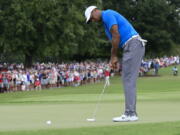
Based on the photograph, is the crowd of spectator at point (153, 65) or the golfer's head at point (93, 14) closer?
the golfer's head at point (93, 14)

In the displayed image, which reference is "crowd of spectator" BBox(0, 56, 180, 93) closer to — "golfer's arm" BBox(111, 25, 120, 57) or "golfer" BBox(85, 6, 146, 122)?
"golfer" BBox(85, 6, 146, 122)

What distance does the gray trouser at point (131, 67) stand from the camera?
980 cm

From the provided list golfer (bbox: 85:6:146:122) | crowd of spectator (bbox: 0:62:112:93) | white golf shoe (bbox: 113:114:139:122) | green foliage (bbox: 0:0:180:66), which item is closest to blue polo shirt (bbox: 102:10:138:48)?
golfer (bbox: 85:6:146:122)

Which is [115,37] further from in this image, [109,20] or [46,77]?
[46,77]

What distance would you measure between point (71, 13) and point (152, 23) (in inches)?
847

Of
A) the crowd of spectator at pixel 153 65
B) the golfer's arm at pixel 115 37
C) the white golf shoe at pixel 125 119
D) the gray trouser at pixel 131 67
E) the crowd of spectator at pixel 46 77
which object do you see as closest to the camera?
the golfer's arm at pixel 115 37

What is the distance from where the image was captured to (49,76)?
42906 millimetres

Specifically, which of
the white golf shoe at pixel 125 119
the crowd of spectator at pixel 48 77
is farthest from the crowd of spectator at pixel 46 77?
the white golf shoe at pixel 125 119

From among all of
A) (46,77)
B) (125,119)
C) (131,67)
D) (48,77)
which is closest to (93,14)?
(131,67)

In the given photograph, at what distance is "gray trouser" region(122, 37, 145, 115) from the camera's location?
32.2ft

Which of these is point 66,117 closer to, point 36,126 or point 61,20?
point 36,126

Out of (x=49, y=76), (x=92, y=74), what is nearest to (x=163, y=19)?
(x=92, y=74)

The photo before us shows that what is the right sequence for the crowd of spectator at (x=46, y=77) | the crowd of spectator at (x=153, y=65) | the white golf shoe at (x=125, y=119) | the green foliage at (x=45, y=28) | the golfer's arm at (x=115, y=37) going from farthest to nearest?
the crowd of spectator at (x=153, y=65) → the green foliage at (x=45, y=28) → the crowd of spectator at (x=46, y=77) → the white golf shoe at (x=125, y=119) → the golfer's arm at (x=115, y=37)

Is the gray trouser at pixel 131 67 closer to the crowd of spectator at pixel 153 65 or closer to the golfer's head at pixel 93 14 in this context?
the golfer's head at pixel 93 14
